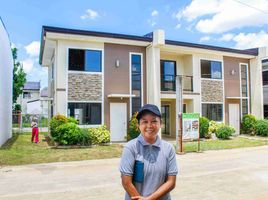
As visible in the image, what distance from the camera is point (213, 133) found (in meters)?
19.4

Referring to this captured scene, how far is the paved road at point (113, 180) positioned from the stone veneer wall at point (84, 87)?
5.86 meters

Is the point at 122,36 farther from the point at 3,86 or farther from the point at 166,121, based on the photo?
the point at 166,121

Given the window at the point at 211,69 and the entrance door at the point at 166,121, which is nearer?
the window at the point at 211,69

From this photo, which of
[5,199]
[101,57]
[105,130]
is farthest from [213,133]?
[5,199]

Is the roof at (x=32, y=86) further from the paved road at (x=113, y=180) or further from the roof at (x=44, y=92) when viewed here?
the paved road at (x=113, y=180)

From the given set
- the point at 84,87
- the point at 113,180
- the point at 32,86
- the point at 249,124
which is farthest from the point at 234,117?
the point at 32,86

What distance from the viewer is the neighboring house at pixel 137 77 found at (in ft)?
53.2

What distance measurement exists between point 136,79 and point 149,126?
50.7 ft

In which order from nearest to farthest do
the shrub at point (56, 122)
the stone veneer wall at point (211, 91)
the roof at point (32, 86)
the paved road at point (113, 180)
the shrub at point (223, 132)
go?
the paved road at point (113, 180)
the shrub at point (56, 122)
the shrub at point (223, 132)
the stone veneer wall at point (211, 91)
the roof at point (32, 86)

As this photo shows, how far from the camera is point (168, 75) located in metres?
20.3

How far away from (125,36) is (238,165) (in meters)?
9.86

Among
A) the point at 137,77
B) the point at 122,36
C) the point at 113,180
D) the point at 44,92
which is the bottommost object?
the point at 113,180

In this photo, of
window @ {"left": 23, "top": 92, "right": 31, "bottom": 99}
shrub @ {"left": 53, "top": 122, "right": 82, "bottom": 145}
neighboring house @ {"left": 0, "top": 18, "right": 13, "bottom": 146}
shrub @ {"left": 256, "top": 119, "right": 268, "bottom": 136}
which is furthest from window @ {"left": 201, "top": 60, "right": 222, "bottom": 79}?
window @ {"left": 23, "top": 92, "right": 31, "bottom": 99}

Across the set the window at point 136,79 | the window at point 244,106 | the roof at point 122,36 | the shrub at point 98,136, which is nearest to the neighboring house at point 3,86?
the roof at point 122,36
